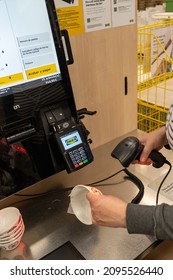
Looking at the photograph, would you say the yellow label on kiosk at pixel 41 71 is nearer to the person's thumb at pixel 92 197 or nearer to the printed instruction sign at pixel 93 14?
the printed instruction sign at pixel 93 14

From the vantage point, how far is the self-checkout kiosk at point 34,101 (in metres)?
0.61

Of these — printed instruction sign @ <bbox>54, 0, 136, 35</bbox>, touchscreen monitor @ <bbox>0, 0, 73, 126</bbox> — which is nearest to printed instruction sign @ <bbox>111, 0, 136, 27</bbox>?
printed instruction sign @ <bbox>54, 0, 136, 35</bbox>

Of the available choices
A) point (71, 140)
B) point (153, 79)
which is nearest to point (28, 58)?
point (71, 140)

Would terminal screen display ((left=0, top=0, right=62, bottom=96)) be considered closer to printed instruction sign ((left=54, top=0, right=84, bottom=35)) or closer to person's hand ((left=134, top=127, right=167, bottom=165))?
printed instruction sign ((left=54, top=0, right=84, bottom=35))

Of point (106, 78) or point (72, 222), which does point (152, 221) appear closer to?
point (72, 222)

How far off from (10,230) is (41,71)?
38 centimetres

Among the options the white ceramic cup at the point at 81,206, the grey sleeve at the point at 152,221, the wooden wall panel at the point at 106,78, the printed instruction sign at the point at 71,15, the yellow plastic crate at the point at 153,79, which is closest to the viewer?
the grey sleeve at the point at 152,221

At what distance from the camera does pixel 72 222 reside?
29.1 inches

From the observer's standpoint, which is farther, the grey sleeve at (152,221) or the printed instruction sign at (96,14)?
the printed instruction sign at (96,14)

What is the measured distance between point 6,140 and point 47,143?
0.36 ft

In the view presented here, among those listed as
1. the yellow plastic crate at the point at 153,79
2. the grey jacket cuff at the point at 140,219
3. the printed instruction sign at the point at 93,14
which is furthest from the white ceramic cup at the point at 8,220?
the yellow plastic crate at the point at 153,79
